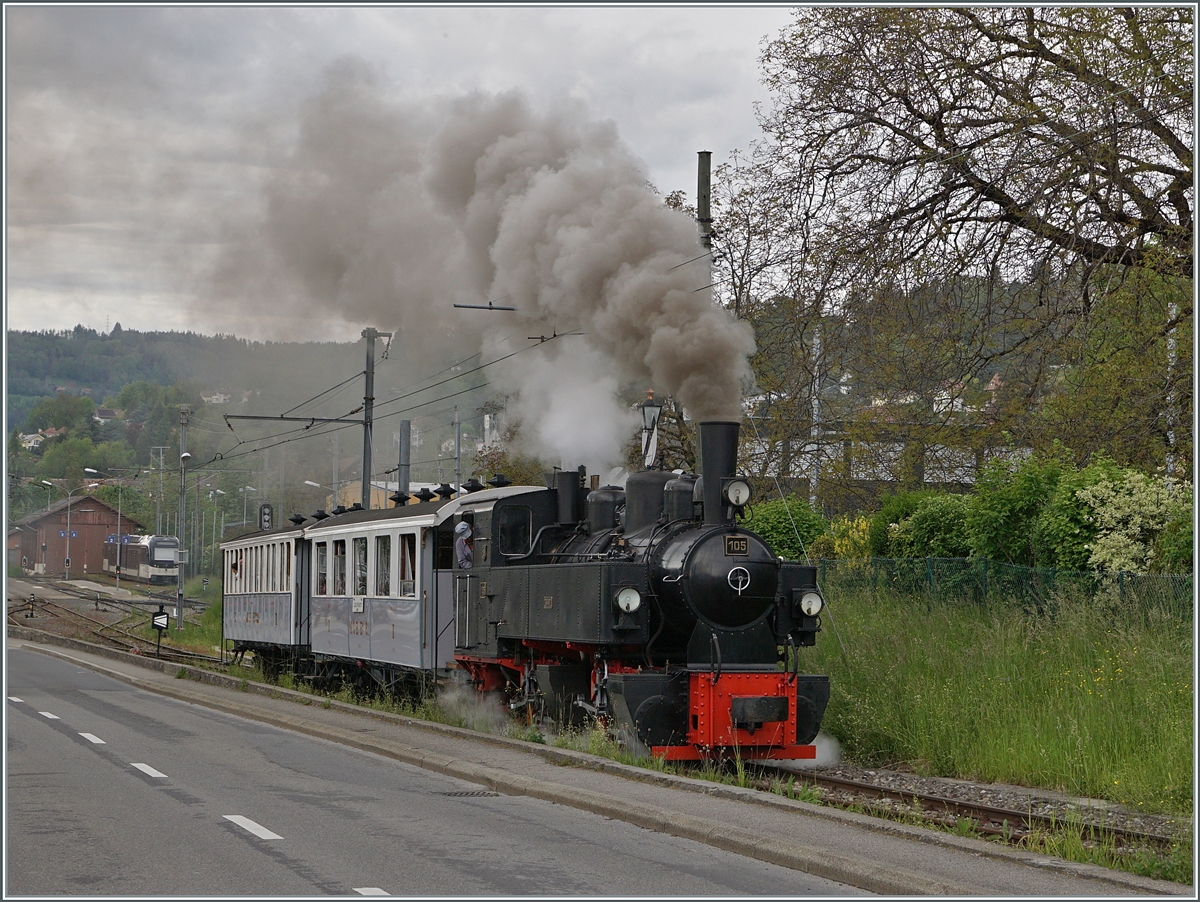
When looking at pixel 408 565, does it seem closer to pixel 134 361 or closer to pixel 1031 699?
pixel 1031 699

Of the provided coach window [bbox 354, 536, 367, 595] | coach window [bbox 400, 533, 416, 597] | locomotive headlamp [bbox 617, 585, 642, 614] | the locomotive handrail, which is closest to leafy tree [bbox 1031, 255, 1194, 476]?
the locomotive handrail

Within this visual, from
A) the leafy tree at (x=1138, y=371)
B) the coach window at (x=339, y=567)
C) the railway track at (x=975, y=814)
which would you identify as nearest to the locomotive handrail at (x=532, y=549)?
the railway track at (x=975, y=814)

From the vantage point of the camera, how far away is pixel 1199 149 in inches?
408

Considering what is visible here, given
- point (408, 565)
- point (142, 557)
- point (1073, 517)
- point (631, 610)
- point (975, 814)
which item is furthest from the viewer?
point (142, 557)

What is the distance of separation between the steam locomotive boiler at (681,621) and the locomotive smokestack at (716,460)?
13 mm

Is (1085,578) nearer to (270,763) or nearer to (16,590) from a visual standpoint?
(270,763)

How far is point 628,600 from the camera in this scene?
11664mm

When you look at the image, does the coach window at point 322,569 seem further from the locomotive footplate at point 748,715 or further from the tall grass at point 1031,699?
the locomotive footplate at point 748,715

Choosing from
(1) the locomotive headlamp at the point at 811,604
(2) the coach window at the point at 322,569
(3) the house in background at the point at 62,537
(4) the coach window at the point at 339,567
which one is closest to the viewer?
(1) the locomotive headlamp at the point at 811,604

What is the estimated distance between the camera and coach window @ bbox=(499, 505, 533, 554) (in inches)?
575

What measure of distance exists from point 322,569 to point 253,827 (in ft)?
42.8

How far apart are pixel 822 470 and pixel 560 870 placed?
2040 cm

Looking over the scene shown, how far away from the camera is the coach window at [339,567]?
20172mm

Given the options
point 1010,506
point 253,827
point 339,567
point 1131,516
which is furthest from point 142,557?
point 253,827
